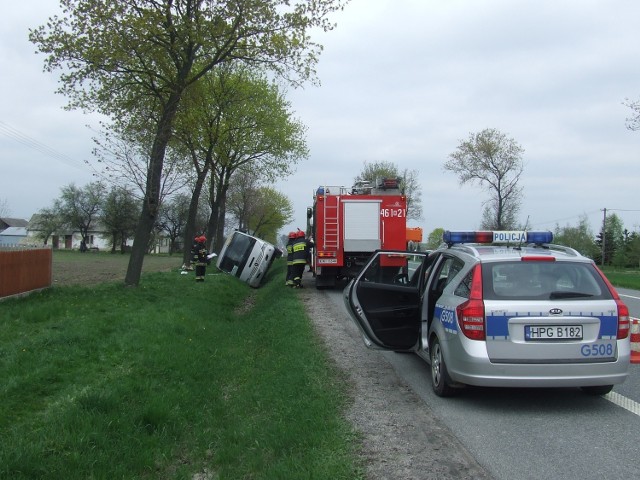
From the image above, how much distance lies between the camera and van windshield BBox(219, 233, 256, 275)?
2148cm

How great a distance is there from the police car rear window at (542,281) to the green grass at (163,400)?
189cm

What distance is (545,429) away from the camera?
4.88 m

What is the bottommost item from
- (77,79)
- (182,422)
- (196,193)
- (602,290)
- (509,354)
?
(182,422)

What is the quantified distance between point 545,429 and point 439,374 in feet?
4.23

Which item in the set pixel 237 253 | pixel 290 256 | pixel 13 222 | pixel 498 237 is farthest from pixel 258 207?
pixel 13 222

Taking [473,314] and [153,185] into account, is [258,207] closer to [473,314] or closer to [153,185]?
[153,185]

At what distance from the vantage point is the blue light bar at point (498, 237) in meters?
6.49

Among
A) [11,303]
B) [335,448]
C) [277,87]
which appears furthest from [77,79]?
[277,87]

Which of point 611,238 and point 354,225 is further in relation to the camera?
point 611,238

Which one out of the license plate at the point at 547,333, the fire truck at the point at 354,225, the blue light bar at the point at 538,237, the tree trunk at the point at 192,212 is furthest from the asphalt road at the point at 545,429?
the tree trunk at the point at 192,212

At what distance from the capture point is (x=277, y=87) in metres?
30.6

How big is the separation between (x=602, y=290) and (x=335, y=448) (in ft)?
9.82

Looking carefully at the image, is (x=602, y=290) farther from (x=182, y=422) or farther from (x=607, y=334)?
(x=182, y=422)

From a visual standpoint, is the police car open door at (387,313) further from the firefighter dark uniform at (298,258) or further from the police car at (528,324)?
the firefighter dark uniform at (298,258)
